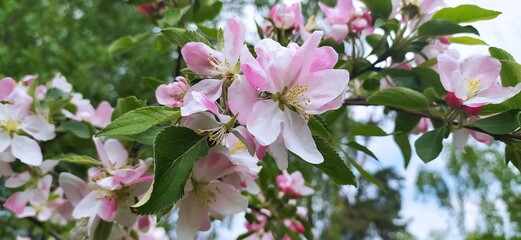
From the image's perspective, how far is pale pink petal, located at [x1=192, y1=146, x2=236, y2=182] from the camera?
30.4 inches

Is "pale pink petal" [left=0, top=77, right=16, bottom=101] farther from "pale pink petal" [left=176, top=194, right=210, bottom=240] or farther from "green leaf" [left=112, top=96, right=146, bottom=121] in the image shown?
"pale pink petal" [left=176, top=194, right=210, bottom=240]

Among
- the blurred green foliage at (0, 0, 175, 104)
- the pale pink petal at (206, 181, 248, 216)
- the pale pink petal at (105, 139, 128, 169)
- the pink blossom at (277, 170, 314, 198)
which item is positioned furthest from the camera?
the blurred green foliage at (0, 0, 175, 104)

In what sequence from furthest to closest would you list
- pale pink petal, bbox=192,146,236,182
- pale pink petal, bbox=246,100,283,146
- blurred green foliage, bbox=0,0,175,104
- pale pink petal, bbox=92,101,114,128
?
blurred green foliage, bbox=0,0,175,104 → pale pink petal, bbox=92,101,114,128 → pale pink petal, bbox=192,146,236,182 → pale pink petal, bbox=246,100,283,146

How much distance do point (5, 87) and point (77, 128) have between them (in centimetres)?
20

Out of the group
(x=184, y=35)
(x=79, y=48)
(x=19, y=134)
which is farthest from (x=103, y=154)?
(x=79, y=48)

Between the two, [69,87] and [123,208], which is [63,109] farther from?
[123,208]

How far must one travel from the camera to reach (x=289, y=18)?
115cm

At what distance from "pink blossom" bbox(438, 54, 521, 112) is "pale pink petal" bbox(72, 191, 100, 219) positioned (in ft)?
2.06

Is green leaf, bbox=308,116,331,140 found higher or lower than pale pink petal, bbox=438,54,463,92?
lower

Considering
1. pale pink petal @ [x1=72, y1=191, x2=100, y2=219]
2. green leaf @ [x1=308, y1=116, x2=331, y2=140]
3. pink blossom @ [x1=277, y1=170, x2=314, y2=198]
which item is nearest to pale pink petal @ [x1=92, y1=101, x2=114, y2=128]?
pale pink petal @ [x1=72, y1=191, x2=100, y2=219]

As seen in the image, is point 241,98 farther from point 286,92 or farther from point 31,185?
point 31,185

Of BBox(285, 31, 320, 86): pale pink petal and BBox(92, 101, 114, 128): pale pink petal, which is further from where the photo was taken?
BBox(92, 101, 114, 128): pale pink petal

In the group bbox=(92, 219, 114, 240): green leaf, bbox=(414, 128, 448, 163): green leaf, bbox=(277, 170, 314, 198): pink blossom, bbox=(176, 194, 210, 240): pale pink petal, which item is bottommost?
bbox=(277, 170, 314, 198): pink blossom

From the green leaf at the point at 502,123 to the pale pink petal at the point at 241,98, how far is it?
437 millimetres
